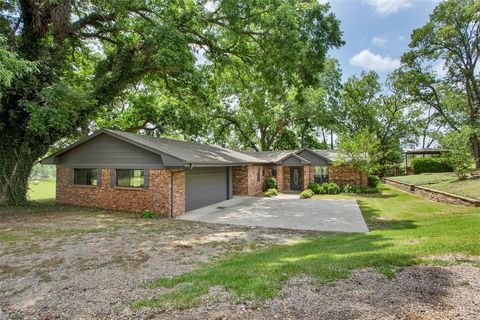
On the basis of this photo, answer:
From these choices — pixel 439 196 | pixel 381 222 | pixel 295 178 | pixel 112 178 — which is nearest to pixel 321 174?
pixel 295 178

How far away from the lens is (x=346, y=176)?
22828mm

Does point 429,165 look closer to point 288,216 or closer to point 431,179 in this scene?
point 431,179

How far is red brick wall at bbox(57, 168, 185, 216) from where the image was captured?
470 inches

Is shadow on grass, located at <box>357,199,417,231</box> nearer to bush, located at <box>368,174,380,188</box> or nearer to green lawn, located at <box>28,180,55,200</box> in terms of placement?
bush, located at <box>368,174,380,188</box>

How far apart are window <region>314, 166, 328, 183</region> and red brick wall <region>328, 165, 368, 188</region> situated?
0.41 metres

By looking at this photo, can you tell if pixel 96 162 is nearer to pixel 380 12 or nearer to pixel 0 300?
pixel 0 300

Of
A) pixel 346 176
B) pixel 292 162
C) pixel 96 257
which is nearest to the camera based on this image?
pixel 96 257

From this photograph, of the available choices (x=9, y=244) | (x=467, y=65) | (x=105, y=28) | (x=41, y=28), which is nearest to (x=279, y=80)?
(x=105, y=28)

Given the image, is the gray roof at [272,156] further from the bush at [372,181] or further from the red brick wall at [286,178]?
the bush at [372,181]

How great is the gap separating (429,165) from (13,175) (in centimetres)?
3341

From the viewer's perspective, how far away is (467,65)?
24203mm

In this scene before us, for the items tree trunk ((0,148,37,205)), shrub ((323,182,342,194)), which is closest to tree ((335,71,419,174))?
shrub ((323,182,342,194))

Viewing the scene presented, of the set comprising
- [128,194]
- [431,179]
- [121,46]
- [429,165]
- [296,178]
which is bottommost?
[128,194]

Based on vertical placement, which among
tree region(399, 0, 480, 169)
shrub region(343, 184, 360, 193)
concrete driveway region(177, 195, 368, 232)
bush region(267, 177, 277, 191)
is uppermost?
tree region(399, 0, 480, 169)
